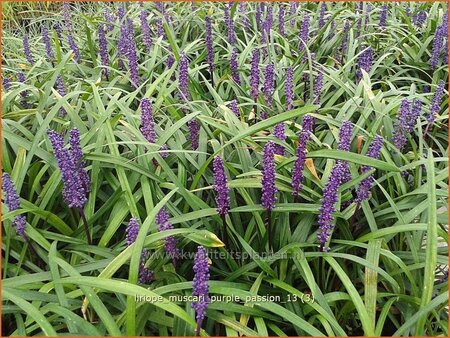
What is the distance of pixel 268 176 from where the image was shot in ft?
8.42

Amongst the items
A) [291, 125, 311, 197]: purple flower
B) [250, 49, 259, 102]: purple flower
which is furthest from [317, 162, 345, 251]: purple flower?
[250, 49, 259, 102]: purple flower

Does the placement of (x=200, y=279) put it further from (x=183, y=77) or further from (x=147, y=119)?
(x=183, y=77)

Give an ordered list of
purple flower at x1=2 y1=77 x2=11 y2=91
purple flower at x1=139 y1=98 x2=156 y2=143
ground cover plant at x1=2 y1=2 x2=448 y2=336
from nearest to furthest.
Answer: ground cover plant at x1=2 y1=2 x2=448 y2=336 → purple flower at x1=139 y1=98 x2=156 y2=143 → purple flower at x1=2 y1=77 x2=11 y2=91

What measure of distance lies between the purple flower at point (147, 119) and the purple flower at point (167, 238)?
0.74 meters

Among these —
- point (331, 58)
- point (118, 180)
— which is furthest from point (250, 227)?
point (331, 58)

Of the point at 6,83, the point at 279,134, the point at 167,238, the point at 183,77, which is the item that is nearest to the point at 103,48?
the point at 6,83

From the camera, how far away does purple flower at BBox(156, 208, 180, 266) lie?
2.70 meters

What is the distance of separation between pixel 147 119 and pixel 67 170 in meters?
0.80

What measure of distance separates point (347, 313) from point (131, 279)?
1308 millimetres

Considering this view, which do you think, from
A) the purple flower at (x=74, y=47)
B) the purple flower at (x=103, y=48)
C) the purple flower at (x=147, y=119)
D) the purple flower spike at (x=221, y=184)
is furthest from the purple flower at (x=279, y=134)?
the purple flower at (x=74, y=47)

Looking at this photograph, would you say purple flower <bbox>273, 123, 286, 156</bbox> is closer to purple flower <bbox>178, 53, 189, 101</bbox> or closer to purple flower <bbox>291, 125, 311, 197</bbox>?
purple flower <bbox>291, 125, 311, 197</bbox>

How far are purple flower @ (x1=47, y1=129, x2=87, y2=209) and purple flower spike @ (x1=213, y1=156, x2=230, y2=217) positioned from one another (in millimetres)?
792

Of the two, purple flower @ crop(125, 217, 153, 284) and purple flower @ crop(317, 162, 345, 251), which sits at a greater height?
purple flower @ crop(317, 162, 345, 251)

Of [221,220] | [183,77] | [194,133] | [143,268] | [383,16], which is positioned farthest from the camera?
[383,16]
